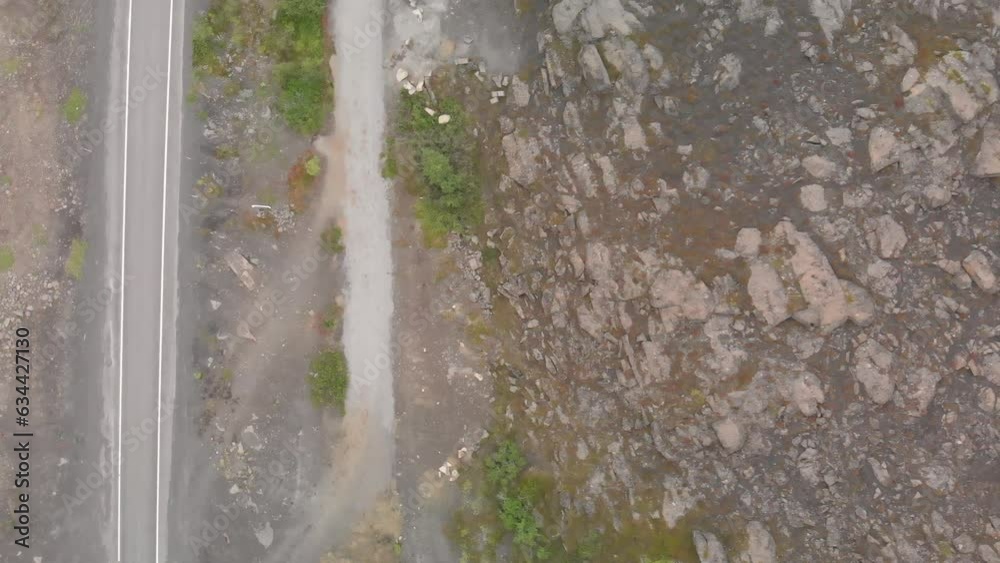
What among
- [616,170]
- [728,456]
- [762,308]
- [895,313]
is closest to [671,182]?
[616,170]

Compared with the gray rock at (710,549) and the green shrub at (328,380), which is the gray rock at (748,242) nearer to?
the gray rock at (710,549)

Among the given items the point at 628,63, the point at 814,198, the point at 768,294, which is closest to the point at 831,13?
the point at 814,198

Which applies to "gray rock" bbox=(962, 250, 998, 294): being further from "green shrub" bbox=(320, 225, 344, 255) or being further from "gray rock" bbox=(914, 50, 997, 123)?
"green shrub" bbox=(320, 225, 344, 255)

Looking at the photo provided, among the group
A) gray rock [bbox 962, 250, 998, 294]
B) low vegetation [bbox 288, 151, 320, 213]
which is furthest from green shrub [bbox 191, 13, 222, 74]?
gray rock [bbox 962, 250, 998, 294]

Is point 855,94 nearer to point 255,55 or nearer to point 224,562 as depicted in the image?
point 255,55

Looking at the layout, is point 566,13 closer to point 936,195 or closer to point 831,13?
point 831,13
